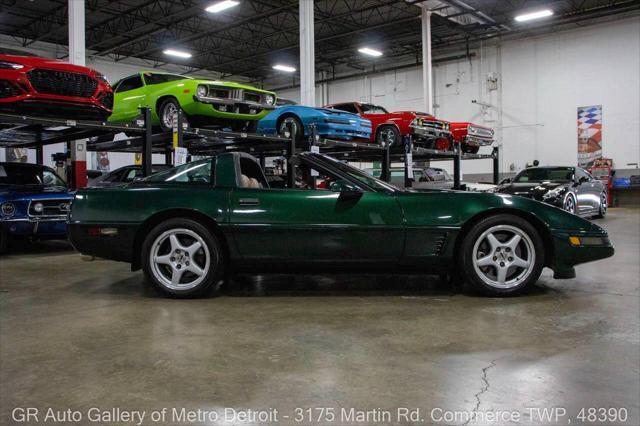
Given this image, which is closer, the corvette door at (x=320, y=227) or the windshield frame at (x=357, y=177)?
the corvette door at (x=320, y=227)

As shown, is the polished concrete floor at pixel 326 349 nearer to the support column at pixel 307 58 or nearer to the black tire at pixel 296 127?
the black tire at pixel 296 127

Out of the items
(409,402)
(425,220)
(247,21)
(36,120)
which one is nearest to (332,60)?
(247,21)

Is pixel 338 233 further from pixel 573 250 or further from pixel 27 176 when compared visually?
pixel 27 176

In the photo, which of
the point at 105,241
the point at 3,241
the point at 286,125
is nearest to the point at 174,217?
the point at 105,241

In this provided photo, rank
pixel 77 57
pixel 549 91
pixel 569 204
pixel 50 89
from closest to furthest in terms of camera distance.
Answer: pixel 50 89, pixel 77 57, pixel 569 204, pixel 549 91

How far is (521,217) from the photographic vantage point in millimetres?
3672

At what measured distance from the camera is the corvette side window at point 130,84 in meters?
7.92

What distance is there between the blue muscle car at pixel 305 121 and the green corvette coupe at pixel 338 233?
424 cm

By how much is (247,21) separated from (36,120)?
14567mm

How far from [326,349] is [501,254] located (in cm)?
175

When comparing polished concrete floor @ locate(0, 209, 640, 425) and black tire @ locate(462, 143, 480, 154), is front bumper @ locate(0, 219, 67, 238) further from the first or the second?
black tire @ locate(462, 143, 480, 154)

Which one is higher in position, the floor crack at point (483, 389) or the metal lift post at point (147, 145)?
the metal lift post at point (147, 145)

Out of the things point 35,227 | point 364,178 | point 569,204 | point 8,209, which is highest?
point 364,178

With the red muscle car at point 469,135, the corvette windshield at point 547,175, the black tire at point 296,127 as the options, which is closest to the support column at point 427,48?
the red muscle car at point 469,135
